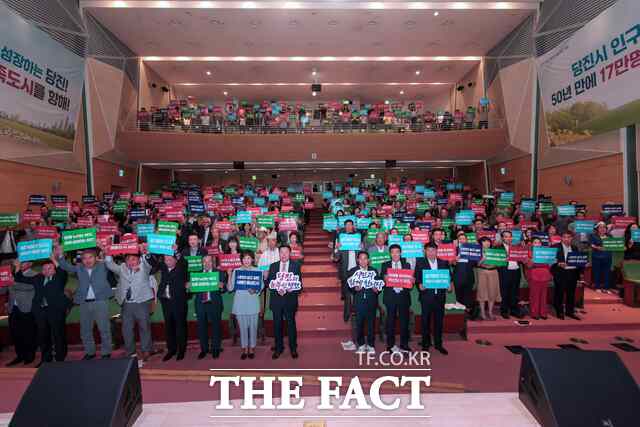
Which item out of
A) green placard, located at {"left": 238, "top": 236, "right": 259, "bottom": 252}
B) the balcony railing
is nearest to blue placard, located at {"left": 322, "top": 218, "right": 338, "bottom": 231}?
green placard, located at {"left": 238, "top": 236, "right": 259, "bottom": 252}

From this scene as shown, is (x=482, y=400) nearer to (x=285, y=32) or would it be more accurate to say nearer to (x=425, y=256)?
(x=425, y=256)

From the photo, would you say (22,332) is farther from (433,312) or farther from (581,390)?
(581,390)

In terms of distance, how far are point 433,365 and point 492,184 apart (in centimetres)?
1573

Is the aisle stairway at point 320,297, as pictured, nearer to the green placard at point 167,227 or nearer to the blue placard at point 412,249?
the blue placard at point 412,249

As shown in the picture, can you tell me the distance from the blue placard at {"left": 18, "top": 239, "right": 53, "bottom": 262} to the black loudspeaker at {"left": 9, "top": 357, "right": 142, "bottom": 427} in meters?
4.25

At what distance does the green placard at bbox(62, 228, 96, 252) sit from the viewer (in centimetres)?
536

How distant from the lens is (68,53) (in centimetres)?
1202

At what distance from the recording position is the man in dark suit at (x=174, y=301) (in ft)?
16.2

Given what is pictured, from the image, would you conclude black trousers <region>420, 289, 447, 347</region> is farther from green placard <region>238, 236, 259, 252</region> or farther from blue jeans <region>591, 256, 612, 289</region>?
blue jeans <region>591, 256, 612, 289</region>

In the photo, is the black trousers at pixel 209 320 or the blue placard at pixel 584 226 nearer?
the black trousers at pixel 209 320

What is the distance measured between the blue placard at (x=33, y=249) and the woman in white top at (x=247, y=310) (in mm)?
2703

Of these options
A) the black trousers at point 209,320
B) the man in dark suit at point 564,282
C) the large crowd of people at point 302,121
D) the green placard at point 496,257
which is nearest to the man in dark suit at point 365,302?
the black trousers at point 209,320

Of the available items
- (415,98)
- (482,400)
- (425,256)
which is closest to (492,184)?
(415,98)

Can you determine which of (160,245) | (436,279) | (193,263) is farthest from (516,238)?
(160,245)
